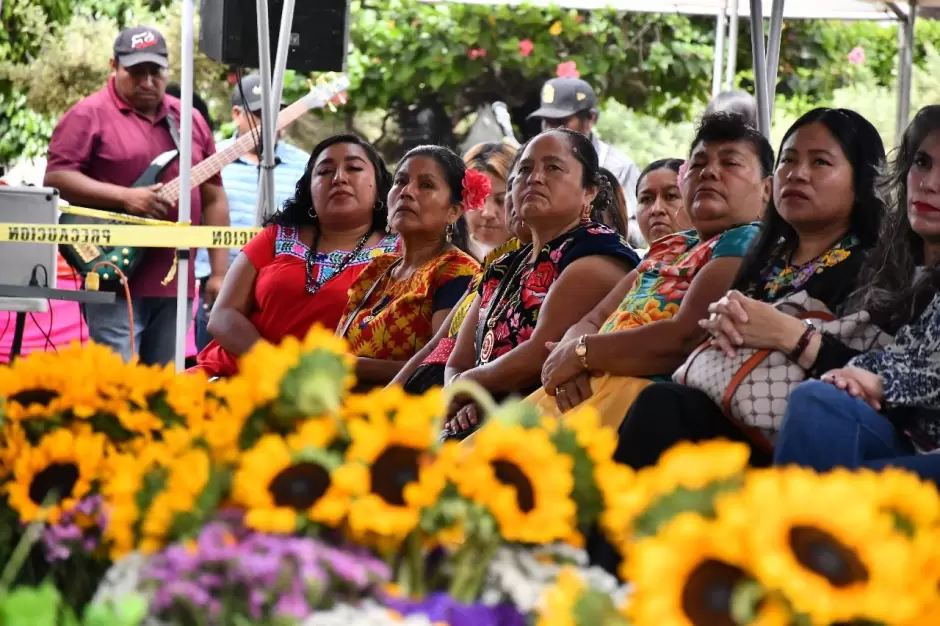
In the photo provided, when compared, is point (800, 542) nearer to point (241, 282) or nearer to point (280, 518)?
point (280, 518)

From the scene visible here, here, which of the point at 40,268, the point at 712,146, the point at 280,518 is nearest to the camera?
the point at 280,518

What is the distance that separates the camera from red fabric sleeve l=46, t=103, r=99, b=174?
672cm

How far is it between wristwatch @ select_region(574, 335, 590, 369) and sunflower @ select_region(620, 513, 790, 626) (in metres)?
2.27

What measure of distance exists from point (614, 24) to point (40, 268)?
7.19 metres

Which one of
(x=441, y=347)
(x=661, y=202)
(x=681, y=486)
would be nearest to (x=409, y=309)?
(x=441, y=347)

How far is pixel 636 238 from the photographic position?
6.51 meters

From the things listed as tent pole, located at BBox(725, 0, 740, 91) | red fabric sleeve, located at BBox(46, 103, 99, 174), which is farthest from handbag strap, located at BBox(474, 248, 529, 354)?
tent pole, located at BBox(725, 0, 740, 91)

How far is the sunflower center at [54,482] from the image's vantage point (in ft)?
5.84

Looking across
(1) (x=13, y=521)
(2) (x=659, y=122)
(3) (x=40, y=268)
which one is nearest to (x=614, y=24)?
(2) (x=659, y=122)

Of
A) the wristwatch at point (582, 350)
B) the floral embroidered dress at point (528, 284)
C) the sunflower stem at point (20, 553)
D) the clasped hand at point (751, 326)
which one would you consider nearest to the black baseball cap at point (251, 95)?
the floral embroidered dress at point (528, 284)

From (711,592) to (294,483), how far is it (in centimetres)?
47

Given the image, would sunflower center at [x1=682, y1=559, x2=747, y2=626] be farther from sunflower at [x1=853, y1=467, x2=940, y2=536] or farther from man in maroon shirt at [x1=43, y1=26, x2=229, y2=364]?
man in maroon shirt at [x1=43, y1=26, x2=229, y2=364]

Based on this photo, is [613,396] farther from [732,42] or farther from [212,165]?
[732,42]

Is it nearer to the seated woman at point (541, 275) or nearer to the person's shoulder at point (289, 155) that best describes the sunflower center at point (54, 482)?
the seated woman at point (541, 275)
